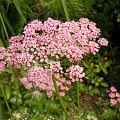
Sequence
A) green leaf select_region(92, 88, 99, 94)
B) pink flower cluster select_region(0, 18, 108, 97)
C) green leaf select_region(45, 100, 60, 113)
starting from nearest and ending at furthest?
pink flower cluster select_region(0, 18, 108, 97) → green leaf select_region(45, 100, 60, 113) → green leaf select_region(92, 88, 99, 94)

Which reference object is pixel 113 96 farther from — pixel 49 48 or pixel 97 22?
pixel 49 48

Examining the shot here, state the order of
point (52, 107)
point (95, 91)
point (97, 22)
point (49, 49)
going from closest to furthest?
point (49, 49)
point (52, 107)
point (95, 91)
point (97, 22)

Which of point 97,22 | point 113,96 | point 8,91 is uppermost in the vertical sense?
point 97,22

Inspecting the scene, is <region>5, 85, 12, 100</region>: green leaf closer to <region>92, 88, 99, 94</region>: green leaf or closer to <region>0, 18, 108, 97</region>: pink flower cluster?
<region>92, 88, 99, 94</region>: green leaf

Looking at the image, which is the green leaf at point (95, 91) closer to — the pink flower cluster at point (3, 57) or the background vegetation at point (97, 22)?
the background vegetation at point (97, 22)

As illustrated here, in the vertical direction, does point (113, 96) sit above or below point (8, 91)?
below

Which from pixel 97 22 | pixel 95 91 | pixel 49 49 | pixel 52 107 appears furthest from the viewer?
pixel 97 22

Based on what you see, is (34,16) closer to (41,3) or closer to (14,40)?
(41,3)

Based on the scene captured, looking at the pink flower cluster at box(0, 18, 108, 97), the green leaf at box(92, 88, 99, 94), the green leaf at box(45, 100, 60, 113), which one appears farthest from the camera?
the green leaf at box(92, 88, 99, 94)

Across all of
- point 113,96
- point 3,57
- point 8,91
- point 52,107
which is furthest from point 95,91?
point 3,57

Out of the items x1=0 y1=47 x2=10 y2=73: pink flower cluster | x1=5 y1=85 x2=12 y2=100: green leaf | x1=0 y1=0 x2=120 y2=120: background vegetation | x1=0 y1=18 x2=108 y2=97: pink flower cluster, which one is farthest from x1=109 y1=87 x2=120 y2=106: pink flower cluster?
x1=0 y1=47 x2=10 y2=73: pink flower cluster

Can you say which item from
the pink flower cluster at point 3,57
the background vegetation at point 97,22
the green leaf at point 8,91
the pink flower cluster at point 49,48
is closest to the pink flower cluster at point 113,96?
the background vegetation at point 97,22

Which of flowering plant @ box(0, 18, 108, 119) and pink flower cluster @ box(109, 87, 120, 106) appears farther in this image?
pink flower cluster @ box(109, 87, 120, 106)

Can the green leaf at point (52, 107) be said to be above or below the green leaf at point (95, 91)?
below
